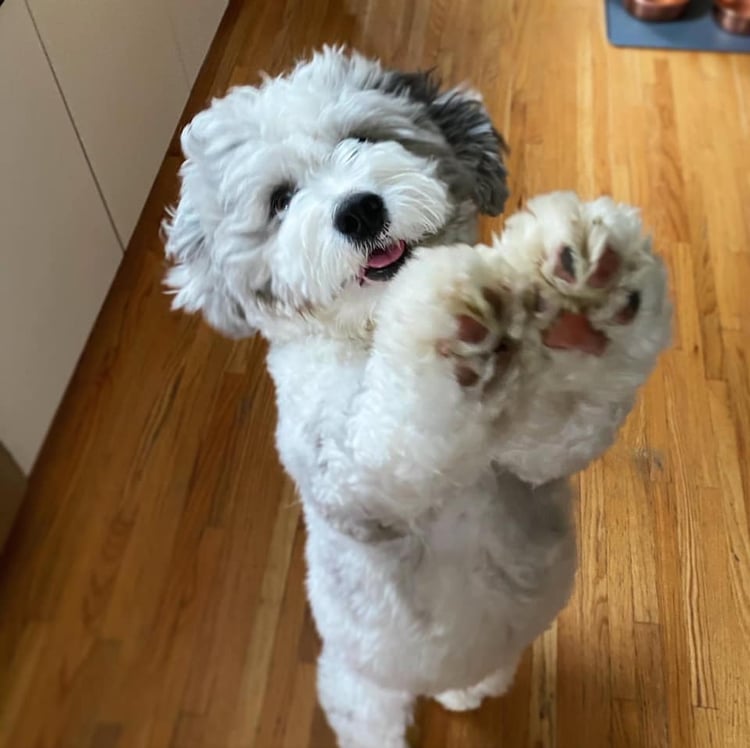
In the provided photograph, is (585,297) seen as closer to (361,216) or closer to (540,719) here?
(361,216)

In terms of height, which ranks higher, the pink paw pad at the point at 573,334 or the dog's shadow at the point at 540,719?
the pink paw pad at the point at 573,334

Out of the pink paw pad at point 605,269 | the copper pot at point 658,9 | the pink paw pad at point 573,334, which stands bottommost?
the copper pot at point 658,9

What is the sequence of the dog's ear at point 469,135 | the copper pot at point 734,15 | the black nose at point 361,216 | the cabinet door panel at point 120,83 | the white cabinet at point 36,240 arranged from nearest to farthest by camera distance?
1. the black nose at point 361,216
2. the dog's ear at point 469,135
3. the white cabinet at point 36,240
4. the cabinet door panel at point 120,83
5. the copper pot at point 734,15

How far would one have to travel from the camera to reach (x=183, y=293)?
3.40ft

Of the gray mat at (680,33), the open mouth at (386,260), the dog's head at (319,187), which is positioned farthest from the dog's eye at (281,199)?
the gray mat at (680,33)

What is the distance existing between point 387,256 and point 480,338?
0.32 meters

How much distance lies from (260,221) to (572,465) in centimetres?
42

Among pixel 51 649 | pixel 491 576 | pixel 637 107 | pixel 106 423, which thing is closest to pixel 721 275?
pixel 637 107

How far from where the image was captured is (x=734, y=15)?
7.41 feet

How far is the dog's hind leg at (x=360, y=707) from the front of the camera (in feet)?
3.69

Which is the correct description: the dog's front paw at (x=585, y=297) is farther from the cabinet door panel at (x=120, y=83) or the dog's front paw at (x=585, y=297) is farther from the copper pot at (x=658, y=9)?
the copper pot at (x=658, y=9)

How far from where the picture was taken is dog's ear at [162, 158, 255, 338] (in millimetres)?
974

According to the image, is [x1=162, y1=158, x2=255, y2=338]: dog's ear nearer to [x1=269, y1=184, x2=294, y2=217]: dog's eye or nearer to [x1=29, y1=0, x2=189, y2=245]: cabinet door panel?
[x1=269, y1=184, x2=294, y2=217]: dog's eye

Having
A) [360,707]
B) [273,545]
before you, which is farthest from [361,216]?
[273,545]
